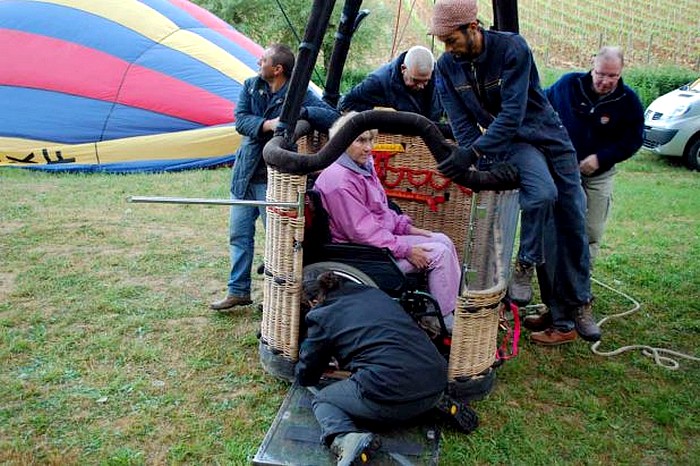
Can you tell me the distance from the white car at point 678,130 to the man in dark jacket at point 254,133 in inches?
300

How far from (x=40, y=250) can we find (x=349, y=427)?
3.23 metres

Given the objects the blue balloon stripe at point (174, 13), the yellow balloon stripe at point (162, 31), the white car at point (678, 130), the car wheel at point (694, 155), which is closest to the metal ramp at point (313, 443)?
the yellow balloon stripe at point (162, 31)

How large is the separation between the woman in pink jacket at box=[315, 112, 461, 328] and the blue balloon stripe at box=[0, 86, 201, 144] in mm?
5014

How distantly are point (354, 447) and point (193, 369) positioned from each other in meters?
1.10

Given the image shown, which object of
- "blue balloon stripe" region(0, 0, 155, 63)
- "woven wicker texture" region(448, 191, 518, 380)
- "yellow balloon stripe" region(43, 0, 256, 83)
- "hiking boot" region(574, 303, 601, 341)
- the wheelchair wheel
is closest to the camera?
"woven wicker texture" region(448, 191, 518, 380)

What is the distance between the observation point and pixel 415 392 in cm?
266

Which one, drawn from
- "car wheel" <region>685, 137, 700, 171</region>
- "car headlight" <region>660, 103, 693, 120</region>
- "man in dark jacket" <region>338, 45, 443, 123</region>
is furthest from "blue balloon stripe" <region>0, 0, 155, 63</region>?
"car wheel" <region>685, 137, 700, 171</region>

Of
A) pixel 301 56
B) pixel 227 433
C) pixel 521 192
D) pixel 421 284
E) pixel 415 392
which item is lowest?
pixel 227 433

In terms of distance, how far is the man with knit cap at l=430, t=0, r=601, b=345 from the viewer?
2.94 metres

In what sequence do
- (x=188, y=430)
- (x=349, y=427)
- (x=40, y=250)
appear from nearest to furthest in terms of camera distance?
(x=349, y=427) → (x=188, y=430) → (x=40, y=250)

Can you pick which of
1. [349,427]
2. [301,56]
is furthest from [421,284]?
[301,56]

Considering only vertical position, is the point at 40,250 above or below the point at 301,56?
below

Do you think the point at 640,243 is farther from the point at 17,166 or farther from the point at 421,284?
the point at 17,166

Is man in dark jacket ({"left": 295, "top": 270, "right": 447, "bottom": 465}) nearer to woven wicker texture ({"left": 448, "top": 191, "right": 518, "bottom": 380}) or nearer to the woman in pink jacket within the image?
woven wicker texture ({"left": 448, "top": 191, "right": 518, "bottom": 380})
